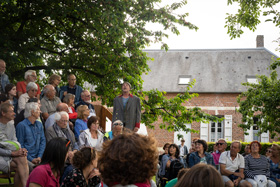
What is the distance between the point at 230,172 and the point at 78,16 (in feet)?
22.3

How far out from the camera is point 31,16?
1191 cm

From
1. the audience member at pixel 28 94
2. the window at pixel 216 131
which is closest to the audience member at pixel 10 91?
the audience member at pixel 28 94

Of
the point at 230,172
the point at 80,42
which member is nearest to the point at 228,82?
the point at 80,42

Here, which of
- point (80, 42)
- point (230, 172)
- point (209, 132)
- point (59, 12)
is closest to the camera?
point (230, 172)

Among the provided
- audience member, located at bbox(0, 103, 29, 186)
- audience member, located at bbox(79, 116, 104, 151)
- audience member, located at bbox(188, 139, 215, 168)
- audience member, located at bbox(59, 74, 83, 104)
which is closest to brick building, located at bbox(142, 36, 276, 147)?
audience member, located at bbox(59, 74, 83, 104)

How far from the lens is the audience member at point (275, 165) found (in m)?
9.18

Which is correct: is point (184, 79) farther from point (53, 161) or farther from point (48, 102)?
point (53, 161)

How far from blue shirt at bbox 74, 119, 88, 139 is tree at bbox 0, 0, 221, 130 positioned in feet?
10.4

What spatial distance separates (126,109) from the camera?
8.55 m

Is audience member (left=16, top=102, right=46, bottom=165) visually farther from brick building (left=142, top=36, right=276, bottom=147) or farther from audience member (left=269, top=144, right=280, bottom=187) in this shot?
brick building (left=142, top=36, right=276, bottom=147)

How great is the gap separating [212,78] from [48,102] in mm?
23024

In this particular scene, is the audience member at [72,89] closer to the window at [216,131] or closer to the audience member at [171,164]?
the audience member at [171,164]

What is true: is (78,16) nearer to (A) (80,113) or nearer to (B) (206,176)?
(A) (80,113)

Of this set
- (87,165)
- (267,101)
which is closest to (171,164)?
(87,165)
